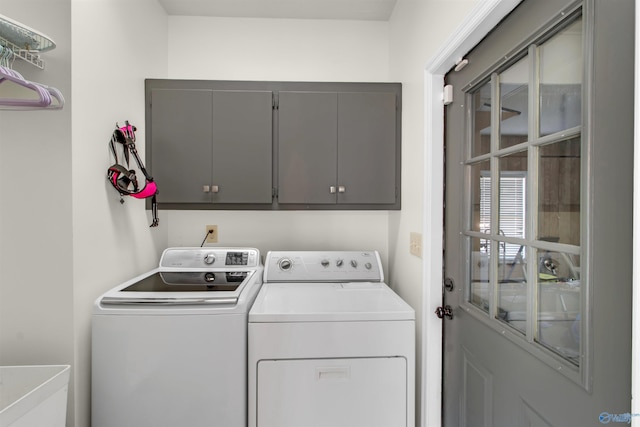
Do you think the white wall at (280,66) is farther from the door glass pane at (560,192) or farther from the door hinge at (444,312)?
the door glass pane at (560,192)

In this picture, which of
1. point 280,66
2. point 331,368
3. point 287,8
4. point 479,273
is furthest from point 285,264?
point 287,8

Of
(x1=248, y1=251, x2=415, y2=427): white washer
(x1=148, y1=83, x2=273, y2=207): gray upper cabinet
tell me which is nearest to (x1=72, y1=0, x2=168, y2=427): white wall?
(x1=148, y1=83, x2=273, y2=207): gray upper cabinet

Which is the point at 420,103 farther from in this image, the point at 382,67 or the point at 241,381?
the point at 241,381

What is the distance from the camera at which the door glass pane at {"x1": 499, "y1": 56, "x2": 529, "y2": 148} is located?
36.1 inches

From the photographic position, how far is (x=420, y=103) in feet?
4.98

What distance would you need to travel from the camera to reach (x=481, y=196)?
3.78 ft

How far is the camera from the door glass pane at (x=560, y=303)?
750 mm

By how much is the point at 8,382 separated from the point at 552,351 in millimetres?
1841

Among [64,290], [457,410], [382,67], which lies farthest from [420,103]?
[64,290]

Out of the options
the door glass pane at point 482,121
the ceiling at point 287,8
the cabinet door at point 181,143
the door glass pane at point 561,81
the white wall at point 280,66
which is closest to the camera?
the door glass pane at point 561,81

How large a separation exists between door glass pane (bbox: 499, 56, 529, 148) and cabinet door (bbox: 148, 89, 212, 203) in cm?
148

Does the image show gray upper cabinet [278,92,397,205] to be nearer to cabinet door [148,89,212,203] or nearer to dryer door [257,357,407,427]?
cabinet door [148,89,212,203]
